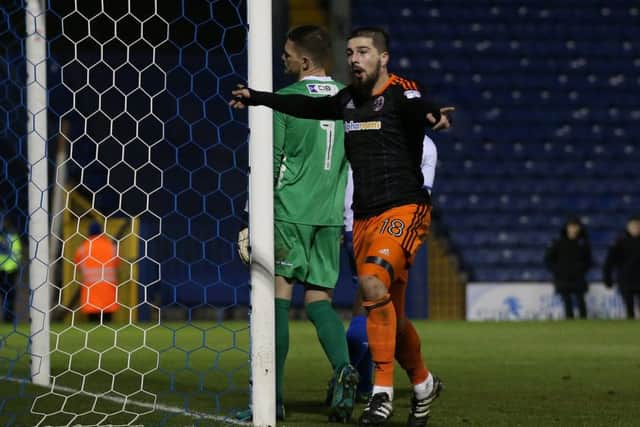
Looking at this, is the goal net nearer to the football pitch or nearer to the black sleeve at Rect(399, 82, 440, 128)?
the football pitch

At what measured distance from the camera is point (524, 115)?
18.1 m

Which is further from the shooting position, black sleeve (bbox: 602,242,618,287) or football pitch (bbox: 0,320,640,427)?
black sleeve (bbox: 602,242,618,287)

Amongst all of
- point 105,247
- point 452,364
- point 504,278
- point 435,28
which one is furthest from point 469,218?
point 452,364

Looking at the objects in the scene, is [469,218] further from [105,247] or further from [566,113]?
[105,247]

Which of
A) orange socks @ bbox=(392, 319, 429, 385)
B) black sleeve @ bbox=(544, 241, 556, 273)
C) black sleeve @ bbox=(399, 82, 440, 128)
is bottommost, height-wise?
black sleeve @ bbox=(544, 241, 556, 273)

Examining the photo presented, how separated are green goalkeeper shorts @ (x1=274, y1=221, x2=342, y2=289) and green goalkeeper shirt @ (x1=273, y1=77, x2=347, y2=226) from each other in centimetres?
4

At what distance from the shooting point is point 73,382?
20.9ft

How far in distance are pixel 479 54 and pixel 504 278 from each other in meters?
4.28

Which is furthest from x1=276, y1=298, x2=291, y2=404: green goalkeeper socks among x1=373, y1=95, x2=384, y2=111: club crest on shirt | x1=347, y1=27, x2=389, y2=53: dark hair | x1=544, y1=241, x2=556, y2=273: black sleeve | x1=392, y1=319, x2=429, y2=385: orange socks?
x1=544, y1=241, x2=556, y2=273: black sleeve

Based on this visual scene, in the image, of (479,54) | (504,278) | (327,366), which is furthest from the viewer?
(479,54)

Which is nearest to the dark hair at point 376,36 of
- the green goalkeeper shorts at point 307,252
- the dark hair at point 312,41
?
the dark hair at point 312,41

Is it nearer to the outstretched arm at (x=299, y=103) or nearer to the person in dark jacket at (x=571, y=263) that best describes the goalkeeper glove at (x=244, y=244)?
the outstretched arm at (x=299, y=103)

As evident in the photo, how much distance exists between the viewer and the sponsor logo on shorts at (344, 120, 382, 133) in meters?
4.25

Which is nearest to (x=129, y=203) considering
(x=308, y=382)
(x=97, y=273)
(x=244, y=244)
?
(x=97, y=273)
